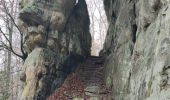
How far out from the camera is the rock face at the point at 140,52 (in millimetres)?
7766

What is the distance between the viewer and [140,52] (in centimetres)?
1016

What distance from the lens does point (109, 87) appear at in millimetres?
14305

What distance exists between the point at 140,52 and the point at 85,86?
5.21 m

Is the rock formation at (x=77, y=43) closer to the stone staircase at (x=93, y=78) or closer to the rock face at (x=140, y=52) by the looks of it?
the rock face at (x=140, y=52)

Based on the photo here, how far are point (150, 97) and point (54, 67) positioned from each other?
733cm

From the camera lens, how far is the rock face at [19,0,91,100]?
14117 millimetres

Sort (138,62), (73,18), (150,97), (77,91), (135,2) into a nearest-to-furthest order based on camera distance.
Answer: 1. (150,97)
2. (138,62)
3. (135,2)
4. (77,91)
5. (73,18)

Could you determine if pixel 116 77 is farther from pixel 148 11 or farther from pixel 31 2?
pixel 31 2

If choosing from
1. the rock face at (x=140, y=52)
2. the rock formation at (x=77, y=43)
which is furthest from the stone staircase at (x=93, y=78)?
the rock face at (x=140, y=52)

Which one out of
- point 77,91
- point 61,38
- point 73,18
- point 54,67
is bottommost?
point 77,91

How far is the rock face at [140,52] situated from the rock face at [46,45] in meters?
2.09

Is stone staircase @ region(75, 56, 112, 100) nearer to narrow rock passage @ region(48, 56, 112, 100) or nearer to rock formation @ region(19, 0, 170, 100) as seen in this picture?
narrow rock passage @ region(48, 56, 112, 100)

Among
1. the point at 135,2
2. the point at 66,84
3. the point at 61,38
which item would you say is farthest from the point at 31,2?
the point at 135,2

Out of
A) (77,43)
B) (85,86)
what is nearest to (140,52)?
(85,86)
